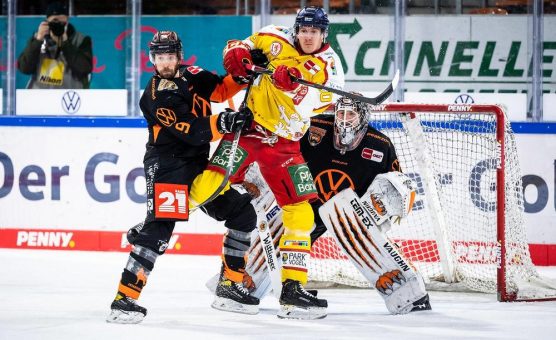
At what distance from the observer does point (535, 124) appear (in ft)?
20.0

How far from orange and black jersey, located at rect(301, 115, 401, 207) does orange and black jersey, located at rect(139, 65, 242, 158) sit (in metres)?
0.65

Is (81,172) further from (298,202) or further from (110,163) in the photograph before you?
(298,202)

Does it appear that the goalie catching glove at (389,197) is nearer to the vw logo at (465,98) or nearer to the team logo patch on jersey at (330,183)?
the team logo patch on jersey at (330,183)

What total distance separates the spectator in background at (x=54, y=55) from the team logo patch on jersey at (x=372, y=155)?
2.51 m

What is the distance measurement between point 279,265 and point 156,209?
72cm

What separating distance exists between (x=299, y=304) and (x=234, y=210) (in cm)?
47

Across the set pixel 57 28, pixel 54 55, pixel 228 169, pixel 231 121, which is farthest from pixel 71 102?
pixel 231 121

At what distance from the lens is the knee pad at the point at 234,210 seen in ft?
14.6

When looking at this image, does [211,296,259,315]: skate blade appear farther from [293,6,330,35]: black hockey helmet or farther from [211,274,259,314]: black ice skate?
[293,6,330,35]: black hockey helmet

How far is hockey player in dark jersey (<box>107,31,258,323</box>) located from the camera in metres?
4.18

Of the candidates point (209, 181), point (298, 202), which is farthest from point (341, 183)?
point (209, 181)

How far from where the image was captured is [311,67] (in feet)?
14.6

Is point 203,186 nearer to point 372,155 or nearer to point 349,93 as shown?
point 349,93

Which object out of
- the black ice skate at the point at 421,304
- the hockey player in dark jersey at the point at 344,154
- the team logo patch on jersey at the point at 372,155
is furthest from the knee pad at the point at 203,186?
the black ice skate at the point at 421,304
